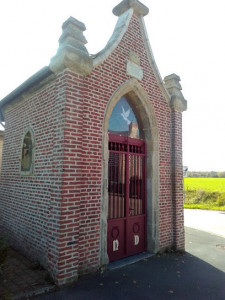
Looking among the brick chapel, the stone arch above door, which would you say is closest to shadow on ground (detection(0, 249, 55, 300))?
the brick chapel

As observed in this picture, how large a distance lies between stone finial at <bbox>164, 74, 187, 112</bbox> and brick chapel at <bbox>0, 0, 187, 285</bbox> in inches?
1.4

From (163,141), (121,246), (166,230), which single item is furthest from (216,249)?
(163,141)

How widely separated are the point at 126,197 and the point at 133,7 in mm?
5081

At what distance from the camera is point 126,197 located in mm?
5395

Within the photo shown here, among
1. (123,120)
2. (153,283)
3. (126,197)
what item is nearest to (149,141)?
(123,120)

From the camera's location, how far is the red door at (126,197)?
5102 mm

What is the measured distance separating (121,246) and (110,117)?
3096 millimetres

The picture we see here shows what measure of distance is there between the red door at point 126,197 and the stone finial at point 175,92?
1.66m

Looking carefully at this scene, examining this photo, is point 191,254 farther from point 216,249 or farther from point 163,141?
point 163,141

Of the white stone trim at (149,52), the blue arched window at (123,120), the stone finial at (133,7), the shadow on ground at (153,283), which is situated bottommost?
the shadow on ground at (153,283)

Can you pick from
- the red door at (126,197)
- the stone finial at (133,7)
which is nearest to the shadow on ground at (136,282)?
the red door at (126,197)

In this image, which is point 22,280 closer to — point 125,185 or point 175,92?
point 125,185

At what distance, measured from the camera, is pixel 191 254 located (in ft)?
19.4

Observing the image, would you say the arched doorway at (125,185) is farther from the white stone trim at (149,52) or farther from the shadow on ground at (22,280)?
the shadow on ground at (22,280)
